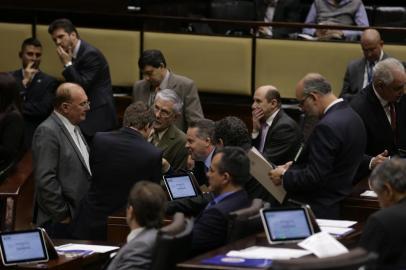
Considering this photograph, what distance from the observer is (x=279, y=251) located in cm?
641

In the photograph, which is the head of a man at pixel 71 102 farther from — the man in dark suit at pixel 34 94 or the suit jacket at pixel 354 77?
the suit jacket at pixel 354 77

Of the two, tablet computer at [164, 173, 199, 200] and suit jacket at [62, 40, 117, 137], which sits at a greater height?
suit jacket at [62, 40, 117, 137]

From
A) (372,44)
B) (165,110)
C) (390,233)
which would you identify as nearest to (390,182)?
(390,233)

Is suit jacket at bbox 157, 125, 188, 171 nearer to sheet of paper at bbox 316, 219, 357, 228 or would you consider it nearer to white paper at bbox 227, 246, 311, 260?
sheet of paper at bbox 316, 219, 357, 228

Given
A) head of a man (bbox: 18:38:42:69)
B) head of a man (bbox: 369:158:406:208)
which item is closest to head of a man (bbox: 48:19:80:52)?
head of a man (bbox: 18:38:42:69)

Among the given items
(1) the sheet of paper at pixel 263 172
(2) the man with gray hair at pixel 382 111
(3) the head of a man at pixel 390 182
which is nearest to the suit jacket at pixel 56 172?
(1) the sheet of paper at pixel 263 172

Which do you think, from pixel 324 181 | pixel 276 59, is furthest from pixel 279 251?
pixel 276 59

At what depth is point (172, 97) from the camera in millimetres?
8859

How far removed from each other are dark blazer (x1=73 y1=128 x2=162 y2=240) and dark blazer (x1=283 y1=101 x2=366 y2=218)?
86 centimetres

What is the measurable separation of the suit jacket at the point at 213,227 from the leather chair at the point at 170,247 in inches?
18.6

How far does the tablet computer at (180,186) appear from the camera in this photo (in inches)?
303

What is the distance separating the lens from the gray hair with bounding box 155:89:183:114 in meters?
8.82

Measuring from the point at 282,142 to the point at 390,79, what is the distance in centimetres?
91

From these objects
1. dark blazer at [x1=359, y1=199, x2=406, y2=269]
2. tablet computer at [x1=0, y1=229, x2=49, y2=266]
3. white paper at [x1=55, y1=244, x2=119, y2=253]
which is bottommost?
white paper at [x1=55, y1=244, x2=119, y2=253]
